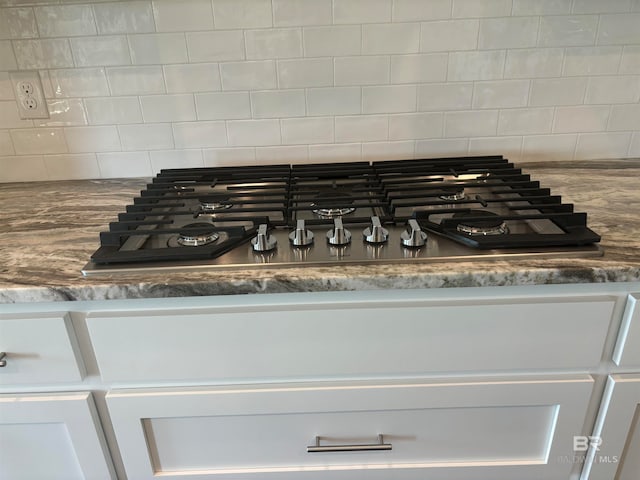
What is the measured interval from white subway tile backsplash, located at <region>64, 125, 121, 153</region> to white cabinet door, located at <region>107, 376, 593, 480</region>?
736mm

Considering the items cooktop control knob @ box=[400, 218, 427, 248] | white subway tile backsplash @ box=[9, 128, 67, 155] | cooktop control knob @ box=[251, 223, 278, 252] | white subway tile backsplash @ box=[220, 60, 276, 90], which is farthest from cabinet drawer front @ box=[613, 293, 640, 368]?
white subway tile backsplash @ box=[9, 128, 67, 155]

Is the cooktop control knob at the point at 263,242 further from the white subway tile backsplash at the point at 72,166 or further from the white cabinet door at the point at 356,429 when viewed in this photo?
the white subway tile backsplash at the point at 72,166

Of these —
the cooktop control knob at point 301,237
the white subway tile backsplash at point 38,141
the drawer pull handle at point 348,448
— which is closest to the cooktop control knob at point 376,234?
the cooktop control knob at point 301,237

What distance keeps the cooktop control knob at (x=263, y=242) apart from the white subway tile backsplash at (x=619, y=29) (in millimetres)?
1034

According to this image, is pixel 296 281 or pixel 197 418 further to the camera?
pixel 197 418

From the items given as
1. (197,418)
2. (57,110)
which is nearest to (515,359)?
(197,418)

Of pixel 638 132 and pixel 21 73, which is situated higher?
pixel 21 73

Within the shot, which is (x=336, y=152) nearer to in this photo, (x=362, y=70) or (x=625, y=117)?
(x=362, y=70)

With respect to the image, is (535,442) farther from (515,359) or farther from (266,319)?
(266,319)

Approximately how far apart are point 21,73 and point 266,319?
3.26 feet

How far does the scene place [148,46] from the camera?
119 centimetres

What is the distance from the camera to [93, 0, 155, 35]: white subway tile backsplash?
1146 millimetres

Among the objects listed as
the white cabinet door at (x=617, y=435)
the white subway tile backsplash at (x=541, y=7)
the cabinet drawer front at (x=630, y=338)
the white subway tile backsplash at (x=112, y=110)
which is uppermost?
the white subway tile backsplash at (x=541, y=7)

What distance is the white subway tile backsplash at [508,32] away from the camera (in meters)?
1.17
